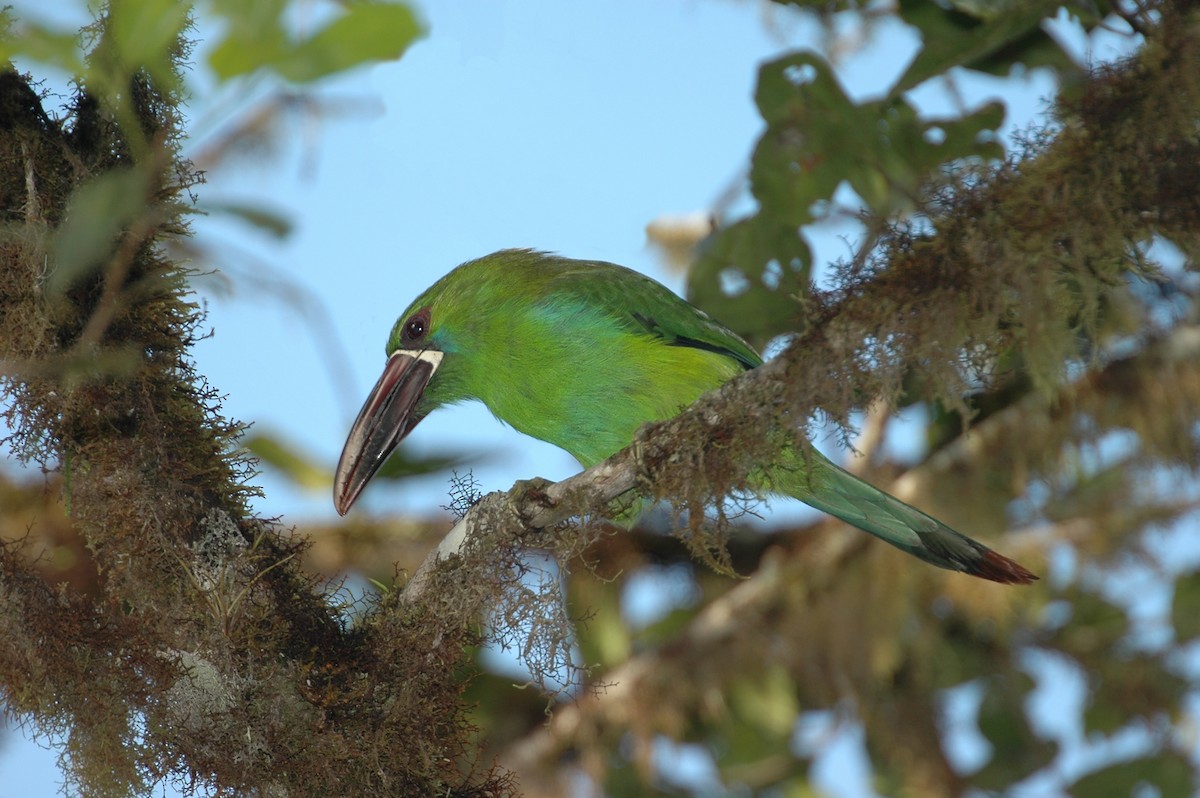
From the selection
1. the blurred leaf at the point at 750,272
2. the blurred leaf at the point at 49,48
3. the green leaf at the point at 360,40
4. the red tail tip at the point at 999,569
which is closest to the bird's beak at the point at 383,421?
the blurred leaf at the point at 750,272

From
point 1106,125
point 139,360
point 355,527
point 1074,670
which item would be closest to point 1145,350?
point 1074,670

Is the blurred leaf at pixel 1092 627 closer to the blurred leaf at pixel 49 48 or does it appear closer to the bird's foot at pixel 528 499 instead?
the bird's foot at pixel 528 499

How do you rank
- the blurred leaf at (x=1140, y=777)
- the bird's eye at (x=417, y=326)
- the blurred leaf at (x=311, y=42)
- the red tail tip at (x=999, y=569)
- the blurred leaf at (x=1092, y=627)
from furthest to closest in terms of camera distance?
the blurred leaf at (x=1092, y=627) → the bird's eye at (x=417, y=326) → the blurred leaf at (x=1140, y=777) → the red tail tip at (x=999, y=569) → the blurred leaf at (x=311, y=42)

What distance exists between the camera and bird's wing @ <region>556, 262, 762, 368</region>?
3.90m

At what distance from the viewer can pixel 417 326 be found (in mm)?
4250

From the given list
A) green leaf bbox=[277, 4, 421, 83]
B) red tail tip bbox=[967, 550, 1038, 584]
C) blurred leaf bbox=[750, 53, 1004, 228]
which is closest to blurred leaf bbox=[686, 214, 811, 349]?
blurred leaf bbox=[750, 53, 1004, 228]

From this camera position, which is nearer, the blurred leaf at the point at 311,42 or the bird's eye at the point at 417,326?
the blurred leaf at the point at 311,42

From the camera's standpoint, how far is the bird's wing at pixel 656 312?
3902mm

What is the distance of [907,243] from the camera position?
2.54 metres

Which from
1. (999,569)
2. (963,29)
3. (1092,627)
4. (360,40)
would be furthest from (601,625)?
(360,40)

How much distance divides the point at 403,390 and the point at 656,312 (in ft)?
3.12

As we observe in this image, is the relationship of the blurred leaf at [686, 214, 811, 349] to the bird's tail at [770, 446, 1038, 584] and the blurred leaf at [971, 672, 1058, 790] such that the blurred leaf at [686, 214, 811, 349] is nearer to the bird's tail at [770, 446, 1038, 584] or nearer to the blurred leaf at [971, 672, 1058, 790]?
the bird's tail at [770, 446, 1038, 584]

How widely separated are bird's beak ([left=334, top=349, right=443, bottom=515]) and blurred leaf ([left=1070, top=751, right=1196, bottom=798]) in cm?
281

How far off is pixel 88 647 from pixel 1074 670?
4059mm
